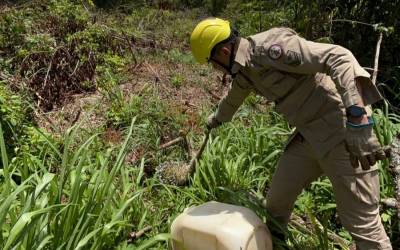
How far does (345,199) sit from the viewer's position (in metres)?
2.87

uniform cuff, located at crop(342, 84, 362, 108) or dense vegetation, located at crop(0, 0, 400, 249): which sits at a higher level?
uniform cuff, located at crop(342, 84, 362, 108)

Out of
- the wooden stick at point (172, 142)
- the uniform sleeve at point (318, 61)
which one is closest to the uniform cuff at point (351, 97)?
the uniform sleeve at point (318, 61)

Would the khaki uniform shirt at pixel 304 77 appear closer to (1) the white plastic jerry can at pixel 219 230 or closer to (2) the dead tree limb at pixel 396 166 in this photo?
(1) the white plastic jerry can at pixel 219 230

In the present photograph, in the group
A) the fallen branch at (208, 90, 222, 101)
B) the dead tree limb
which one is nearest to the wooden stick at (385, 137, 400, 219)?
the dead tree limb

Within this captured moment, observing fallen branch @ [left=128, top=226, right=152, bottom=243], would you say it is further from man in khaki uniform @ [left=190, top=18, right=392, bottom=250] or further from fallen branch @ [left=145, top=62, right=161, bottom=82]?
fallen branch @ [left=145, top=62, right=161, bottom=82]

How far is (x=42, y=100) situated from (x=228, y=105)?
2653 mm

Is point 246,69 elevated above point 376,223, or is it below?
above

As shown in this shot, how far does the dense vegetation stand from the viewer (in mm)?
2625

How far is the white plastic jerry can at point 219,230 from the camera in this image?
2586mm

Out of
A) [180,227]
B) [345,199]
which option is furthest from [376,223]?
[180,227]

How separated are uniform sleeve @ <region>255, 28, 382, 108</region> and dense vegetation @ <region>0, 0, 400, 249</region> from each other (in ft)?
2.87

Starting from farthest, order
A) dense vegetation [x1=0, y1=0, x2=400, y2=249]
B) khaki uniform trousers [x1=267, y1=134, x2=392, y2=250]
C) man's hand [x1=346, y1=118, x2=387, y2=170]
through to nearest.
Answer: khaki uniform trousers [x1=267, y1=134, x2=392, y2=250]
dense vegetation [x1=0, y1=0, x2=400, y2=249]
man's hand [x1=346, y1=118, x2=387, y2=170]

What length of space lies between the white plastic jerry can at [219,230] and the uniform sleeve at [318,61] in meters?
0.77

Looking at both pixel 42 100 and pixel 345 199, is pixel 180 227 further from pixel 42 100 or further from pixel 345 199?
pixel 42 100
